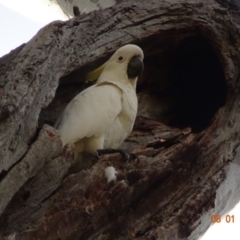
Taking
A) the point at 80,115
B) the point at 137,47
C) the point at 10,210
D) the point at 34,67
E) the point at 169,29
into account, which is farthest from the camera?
the point at 169,29

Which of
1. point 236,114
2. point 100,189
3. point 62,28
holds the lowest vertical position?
point 236,114

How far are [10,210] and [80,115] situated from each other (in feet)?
1.08

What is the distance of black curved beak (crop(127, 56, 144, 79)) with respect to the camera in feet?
4.84

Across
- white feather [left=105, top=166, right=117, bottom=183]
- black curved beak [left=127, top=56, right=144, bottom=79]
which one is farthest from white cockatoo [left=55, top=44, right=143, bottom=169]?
white feather [left=105, top=166, right=117, bottom=183]

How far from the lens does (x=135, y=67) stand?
4.88 ft

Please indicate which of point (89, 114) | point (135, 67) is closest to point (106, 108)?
point (89, 114)

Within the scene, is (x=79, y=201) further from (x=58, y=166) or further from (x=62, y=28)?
(x=62, y=28)

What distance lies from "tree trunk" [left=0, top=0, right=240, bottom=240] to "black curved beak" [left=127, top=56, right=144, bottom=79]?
0.06m

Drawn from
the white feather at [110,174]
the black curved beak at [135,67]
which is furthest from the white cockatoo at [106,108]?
the white feather at [110,174]

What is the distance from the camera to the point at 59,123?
1320 millimetres

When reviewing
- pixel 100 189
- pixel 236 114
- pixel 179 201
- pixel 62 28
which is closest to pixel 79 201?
pixel 100 189

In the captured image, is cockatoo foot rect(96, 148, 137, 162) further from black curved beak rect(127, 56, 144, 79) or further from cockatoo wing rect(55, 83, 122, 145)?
black curved beak rect(127, 56, 144, 79)

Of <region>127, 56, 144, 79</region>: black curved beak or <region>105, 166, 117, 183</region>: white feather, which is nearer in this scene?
<region>105, 166, 117, 183</region>: white feather

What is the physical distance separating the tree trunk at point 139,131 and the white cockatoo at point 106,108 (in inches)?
2.0
